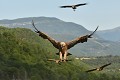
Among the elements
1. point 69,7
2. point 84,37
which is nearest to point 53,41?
point 84,37

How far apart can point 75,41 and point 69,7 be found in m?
3.46

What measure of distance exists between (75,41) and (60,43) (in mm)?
454

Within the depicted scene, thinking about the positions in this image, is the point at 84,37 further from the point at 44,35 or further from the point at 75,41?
the point at 44,35

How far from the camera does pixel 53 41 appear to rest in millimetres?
11766

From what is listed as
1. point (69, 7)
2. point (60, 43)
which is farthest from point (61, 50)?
point (69, 7)

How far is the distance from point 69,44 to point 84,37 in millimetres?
602

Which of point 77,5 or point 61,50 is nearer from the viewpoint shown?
point 61,50

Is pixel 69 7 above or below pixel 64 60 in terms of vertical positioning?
above

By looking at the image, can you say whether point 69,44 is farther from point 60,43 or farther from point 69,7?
point 69,7

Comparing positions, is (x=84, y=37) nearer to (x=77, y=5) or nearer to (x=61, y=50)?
(x=61, y=50)

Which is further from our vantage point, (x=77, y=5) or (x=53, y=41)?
(x=77, y=5)

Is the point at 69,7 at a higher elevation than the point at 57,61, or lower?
higher

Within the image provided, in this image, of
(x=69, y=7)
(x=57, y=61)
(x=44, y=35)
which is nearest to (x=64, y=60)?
(x=57, y=61)

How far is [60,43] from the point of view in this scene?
11.7 m
